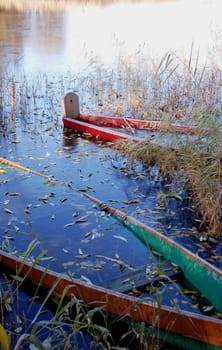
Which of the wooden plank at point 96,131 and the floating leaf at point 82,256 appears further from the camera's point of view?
the wooden plank at point 96,131

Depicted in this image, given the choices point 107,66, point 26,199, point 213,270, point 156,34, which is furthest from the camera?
point 156,34

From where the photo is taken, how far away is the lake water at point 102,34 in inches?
396

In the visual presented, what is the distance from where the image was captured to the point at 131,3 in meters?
A: 20.7

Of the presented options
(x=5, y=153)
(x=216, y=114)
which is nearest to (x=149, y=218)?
(x=216, y=114)

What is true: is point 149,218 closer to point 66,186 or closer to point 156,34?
point 66,186

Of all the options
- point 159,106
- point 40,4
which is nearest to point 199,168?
point 159,106

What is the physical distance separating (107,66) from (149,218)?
20.0ft

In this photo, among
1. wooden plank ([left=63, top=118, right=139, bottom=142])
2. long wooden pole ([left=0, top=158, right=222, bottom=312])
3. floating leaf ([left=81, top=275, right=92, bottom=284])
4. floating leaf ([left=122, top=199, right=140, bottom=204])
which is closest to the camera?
long wooden pole ([left=0, top=158, right=222, bottom=312])

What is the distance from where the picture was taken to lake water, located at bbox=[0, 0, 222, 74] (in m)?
10.1

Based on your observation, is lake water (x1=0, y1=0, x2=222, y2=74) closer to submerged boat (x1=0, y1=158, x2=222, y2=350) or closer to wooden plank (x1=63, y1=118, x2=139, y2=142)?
wooden plank (x1=63, y1=118, x2=139, y2=142)

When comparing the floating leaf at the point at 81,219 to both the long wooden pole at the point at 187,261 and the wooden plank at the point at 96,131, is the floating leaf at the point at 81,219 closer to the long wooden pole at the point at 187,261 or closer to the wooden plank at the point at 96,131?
the long wooden pole at the point at 187,261

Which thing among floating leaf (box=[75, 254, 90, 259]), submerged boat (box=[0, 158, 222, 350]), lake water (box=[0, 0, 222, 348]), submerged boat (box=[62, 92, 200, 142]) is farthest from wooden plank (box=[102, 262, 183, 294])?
submerged boat (box=[62, 92, 200, 142])

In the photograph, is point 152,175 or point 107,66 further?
point 107,66

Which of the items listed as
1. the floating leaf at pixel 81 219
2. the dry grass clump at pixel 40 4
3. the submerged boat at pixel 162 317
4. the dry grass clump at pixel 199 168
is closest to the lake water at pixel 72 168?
the floating leaf at pixel 81 219
